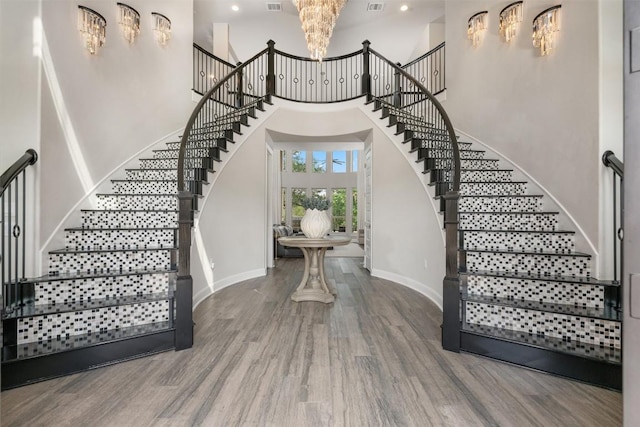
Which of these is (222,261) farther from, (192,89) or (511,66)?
(511,66)

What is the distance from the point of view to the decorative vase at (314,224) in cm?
382

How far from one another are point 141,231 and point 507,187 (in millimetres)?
4199

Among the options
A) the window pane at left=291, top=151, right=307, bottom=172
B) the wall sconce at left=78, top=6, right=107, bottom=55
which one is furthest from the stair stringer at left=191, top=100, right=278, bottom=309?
the window pane at left=291, top=151, right=307, bottom=172

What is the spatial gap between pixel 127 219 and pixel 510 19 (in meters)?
5.31

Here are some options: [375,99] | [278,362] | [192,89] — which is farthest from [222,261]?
[375,99]

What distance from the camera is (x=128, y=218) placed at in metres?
3.42

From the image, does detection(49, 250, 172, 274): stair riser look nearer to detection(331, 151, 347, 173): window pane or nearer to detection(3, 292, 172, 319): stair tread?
detection(3, 292, 172, 319): stair tread

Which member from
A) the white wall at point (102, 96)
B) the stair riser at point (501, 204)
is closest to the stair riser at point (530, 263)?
Answer: the stair riser at point (501, 204)

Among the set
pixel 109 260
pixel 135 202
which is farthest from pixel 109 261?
pixel 135 202

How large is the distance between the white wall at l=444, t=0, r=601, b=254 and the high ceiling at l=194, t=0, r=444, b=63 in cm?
182

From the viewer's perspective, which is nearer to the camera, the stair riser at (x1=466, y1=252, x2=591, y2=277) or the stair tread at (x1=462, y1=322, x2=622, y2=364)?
the stair tread at (x1=462, y1=322, x2=622, y2=364)

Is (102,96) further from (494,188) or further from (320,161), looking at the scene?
(320,161)

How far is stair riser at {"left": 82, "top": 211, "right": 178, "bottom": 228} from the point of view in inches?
130

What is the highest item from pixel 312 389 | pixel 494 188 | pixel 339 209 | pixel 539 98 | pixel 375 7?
pixel 375 7
